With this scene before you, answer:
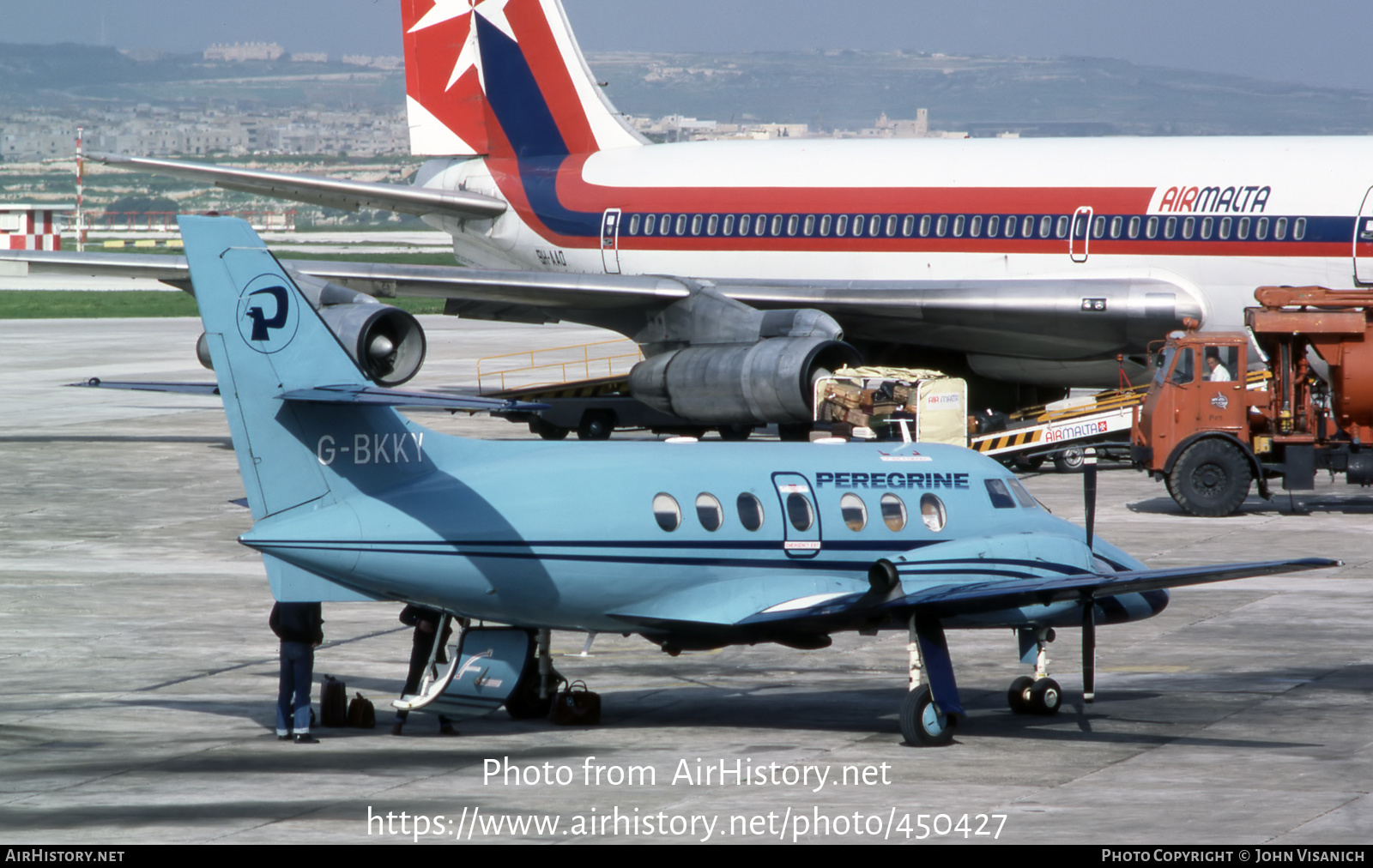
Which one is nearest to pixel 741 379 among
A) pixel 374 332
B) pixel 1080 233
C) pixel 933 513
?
pixel 374 332

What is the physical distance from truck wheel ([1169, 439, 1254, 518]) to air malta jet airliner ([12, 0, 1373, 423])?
377 cm

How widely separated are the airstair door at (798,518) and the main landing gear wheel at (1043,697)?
253 cm

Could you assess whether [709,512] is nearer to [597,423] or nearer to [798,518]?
[798,518]

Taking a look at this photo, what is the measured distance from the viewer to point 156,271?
33.6 m

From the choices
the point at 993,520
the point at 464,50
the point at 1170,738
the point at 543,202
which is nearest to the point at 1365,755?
the point at 1170,738

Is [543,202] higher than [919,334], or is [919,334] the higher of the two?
[543,202]

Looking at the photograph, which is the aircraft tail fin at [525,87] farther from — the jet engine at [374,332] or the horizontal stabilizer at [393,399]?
the horizontal stabilizer at [393,399]

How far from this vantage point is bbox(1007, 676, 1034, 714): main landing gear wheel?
54.1ft

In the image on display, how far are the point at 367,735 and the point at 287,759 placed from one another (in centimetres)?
126

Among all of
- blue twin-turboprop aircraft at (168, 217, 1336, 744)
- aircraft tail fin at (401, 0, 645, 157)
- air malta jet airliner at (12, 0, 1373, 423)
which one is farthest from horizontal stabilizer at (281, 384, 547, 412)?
aircraft tail fin at (401, 0, 645, 157)

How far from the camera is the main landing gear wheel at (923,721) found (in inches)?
591

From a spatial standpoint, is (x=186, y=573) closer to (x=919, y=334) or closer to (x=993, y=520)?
(x=993, y=520)

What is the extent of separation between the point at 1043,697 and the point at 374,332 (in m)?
18.6

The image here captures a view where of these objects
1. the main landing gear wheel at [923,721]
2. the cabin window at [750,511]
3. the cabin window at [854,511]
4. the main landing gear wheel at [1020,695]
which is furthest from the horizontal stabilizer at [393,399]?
the main landing gear wheel at [1020,695]
